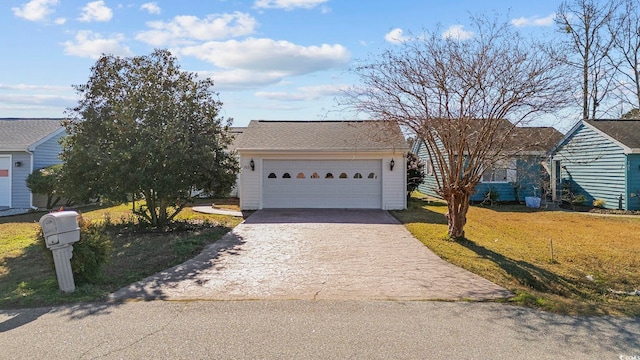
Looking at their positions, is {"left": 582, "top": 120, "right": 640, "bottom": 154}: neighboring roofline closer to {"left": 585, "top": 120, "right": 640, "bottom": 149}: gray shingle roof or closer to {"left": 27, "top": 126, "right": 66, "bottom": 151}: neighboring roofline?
{"left": 585, "top": 120, "right": 640, "bottom": 149}: gray shingle roof

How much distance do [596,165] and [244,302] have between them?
57.0ft

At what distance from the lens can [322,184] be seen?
51.7 feet

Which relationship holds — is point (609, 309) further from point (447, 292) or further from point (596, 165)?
point (596, 165)

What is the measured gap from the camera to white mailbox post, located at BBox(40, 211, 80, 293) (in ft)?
18.1

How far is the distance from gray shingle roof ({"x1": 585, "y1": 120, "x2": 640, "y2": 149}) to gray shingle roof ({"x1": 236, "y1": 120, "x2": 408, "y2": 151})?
8543 millimetres

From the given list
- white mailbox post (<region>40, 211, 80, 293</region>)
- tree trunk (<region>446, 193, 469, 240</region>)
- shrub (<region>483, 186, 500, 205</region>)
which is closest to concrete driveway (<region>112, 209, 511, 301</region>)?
white mailbox post (<region>40, 211, 80, 293</region>)

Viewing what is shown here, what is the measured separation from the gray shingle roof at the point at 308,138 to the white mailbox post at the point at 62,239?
9.51m

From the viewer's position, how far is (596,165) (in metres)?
17.3

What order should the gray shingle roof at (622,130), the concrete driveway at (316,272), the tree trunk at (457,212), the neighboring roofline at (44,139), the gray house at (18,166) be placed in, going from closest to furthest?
the concrete driveway at (316,272) < the tree trunk at (457,212) < the gray shingle roof at (622,130) < the neighboring roofline at (44,139) < the gray house at (18,166)

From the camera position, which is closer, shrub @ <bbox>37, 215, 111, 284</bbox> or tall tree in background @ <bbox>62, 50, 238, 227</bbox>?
shrub @ <bbox>37, 215, 111, 284</bbox>

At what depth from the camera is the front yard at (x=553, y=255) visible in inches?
230

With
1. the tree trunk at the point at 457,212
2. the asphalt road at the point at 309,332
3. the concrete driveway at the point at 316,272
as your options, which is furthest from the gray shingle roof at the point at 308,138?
the asphalt road at the point at 309,332

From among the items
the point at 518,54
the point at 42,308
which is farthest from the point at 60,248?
the point at 518,54

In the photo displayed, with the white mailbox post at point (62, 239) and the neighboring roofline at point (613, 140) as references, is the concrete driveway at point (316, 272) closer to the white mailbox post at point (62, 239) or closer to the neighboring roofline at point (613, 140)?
the white mailbox post at point (62, 239)
